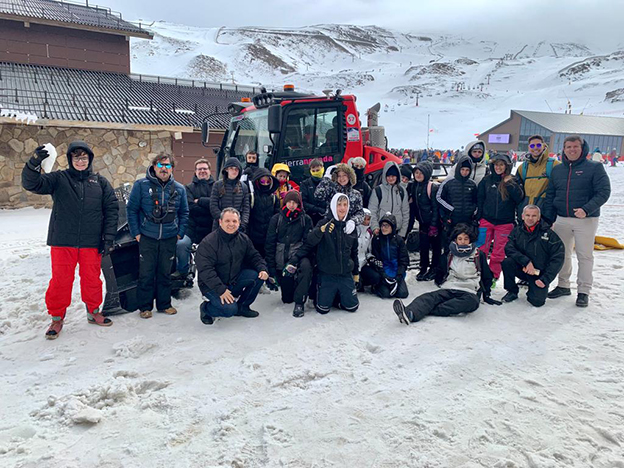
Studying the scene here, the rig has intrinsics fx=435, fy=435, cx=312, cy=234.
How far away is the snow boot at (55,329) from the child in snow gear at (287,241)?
220 cm

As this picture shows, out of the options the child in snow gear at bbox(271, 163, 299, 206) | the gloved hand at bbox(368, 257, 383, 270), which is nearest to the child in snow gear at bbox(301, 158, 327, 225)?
the child in snow gear at bbox(271, 163, 299, 206)

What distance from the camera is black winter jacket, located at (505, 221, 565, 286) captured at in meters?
4.86

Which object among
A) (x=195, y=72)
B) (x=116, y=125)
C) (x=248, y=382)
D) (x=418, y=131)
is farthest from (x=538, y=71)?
(x=248, y=382)

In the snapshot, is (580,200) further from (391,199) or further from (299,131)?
(299,131)

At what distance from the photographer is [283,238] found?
5086 mm

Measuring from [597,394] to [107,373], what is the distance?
149 inches

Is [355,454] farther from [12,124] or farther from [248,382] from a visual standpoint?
[12,124]

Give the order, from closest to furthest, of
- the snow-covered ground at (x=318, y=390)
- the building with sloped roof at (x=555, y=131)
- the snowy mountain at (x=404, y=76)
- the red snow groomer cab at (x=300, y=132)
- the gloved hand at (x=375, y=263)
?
the snow-covered ground at (x=318, y=390) → the gloved hand at (x=375, y=263) → the red snow groomer cab at (x=300, y=132) → the building with sloped roof at (x=555, y=131) → the snowy mountain at (x=404, y=76)

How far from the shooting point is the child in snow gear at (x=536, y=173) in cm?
533

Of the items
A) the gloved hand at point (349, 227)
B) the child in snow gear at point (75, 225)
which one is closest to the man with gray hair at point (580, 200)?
the gloved hand at point (349, 227)

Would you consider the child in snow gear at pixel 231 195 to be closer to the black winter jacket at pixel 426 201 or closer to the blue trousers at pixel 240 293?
the blue trousers at pixel 240 293

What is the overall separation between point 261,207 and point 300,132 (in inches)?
65.7

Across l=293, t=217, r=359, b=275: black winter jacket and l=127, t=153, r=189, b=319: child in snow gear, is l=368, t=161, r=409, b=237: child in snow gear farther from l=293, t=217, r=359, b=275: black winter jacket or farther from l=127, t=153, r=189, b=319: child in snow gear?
l=127, t=153, r=189, b=319: child in snow gear

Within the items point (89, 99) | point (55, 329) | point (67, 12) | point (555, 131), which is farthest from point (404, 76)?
point (55, 329)
